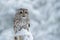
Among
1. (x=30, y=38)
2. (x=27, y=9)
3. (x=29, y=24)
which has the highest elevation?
(x=27, y=9)

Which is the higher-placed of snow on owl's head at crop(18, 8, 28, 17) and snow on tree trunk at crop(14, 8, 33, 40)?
snow on owl's head at crop(18, 8, 28, 17)

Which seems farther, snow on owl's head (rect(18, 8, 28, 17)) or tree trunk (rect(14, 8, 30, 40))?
snow on owl's head (rect(18, 8, 28, 17))

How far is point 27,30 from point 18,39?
213cm

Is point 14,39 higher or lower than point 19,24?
lower

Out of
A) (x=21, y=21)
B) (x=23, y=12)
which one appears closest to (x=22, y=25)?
(x=21, y=21)

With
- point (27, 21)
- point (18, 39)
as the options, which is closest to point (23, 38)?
point (18, 39)

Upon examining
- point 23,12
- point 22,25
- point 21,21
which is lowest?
point 22,25

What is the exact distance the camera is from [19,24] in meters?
30.6

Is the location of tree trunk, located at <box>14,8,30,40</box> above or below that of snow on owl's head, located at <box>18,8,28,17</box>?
below

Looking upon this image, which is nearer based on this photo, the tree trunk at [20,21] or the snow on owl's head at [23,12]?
the tree trunk at [20,21]

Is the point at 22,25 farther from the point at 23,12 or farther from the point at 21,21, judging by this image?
the point at 23,12

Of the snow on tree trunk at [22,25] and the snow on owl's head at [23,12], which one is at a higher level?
the snow on owl's head at [23,12]

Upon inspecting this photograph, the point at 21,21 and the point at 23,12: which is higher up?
the point at 23,12

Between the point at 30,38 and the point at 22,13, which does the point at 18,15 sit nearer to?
the point at 22,13
